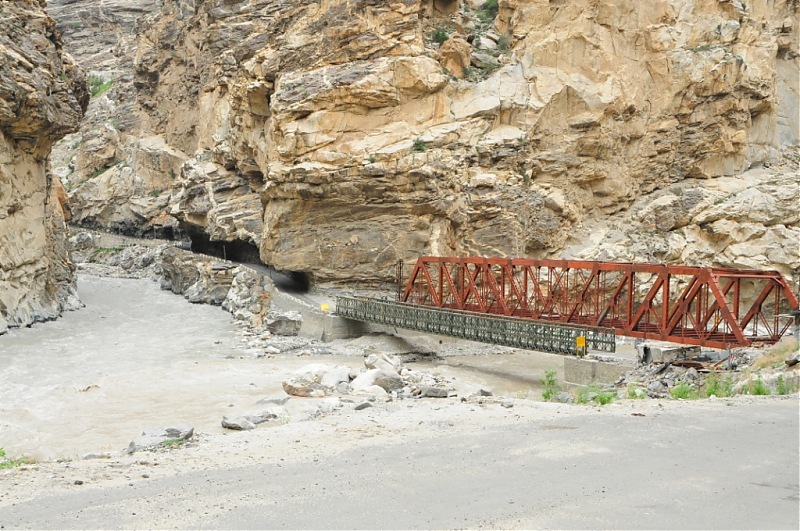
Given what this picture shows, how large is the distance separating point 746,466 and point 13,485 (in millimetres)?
8033

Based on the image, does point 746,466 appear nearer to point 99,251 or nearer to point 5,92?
point 5,92

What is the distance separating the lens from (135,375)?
71.3 ft

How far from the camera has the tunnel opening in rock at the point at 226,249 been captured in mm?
45875

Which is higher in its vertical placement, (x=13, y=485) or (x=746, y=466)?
(x=746, y=466)

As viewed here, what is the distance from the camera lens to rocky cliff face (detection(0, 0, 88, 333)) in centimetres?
3077

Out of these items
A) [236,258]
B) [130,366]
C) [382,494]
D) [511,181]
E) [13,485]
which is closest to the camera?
[382,494]

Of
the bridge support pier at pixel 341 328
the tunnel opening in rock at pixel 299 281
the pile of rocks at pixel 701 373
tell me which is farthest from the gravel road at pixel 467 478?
the tunnel opening in rock at pixel 299 281

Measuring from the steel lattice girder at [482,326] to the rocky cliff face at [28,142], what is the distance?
15.6 m

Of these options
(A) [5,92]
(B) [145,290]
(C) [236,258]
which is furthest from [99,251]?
(A) [5,92]

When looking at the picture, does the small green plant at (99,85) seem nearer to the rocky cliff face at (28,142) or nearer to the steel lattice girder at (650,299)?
the rocky cliff face at (28,142)

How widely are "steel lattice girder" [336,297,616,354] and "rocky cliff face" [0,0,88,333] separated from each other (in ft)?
51.1

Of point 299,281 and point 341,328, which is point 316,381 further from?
point 299,281

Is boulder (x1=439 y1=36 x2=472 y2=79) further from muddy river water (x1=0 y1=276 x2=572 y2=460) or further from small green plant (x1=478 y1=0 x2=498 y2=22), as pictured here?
muddy river water (x1=0 y1=276 x2=572 y2=460)

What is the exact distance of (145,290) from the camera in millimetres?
48219
